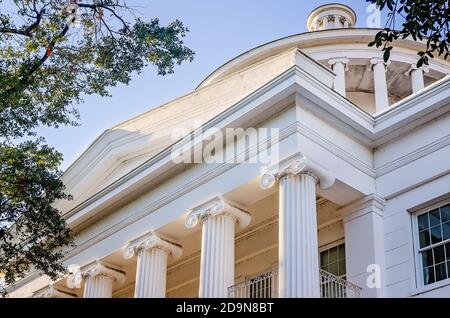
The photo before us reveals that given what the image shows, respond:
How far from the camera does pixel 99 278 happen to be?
18531 millimetres

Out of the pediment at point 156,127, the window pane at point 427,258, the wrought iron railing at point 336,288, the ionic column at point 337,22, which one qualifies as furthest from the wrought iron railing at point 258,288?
the ionic column at point 337,22

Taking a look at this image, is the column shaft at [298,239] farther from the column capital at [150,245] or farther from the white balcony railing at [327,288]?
the column capital at [150,245]

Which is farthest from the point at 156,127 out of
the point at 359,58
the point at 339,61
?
the point at 359,58

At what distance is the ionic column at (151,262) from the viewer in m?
16.6

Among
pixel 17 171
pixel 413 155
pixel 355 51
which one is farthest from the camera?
pixel 355 51

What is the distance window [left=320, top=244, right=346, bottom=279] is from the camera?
15566 mm

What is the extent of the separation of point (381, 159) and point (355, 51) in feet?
41.8

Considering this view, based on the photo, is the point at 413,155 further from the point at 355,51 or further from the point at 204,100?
the point at 355,51

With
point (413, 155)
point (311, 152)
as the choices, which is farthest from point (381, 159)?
point (311, 152)

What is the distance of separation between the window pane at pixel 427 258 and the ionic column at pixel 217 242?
11.3 feet

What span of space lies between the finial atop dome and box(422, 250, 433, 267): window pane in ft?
59.4

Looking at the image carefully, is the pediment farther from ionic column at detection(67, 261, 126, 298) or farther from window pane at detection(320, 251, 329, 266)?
window pane at detection(320, 251, 329, 266)

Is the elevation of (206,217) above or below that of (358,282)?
above

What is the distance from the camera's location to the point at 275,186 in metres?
14.5
